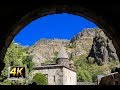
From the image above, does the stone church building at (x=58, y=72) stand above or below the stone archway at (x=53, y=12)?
above

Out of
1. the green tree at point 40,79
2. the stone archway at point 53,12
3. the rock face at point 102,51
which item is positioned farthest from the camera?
the rock face at point 102,51

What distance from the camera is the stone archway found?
10273 millimetres

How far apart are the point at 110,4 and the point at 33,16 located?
270cm

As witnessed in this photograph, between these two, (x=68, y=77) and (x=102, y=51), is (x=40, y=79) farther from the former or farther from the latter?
(x=102, y=51)

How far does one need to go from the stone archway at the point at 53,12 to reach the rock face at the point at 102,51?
493 feet

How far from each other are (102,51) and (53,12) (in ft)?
517

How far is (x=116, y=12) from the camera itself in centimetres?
969

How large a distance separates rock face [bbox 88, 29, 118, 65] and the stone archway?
493ft

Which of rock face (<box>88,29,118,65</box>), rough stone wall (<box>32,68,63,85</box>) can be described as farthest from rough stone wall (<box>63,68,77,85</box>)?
rock face (<box>88,29,118,65</box>)

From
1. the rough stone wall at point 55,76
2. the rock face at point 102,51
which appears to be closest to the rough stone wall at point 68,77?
the rough stone wall at point 55,76

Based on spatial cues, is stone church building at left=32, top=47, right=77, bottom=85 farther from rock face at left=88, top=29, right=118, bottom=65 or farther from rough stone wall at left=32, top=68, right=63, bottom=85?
rock face at left=88, top=29, right=118, bottom=65

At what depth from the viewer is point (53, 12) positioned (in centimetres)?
1139

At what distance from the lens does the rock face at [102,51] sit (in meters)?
164

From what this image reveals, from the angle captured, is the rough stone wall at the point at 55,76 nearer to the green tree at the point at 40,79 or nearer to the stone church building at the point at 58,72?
the stone church building at the point at 58,72
